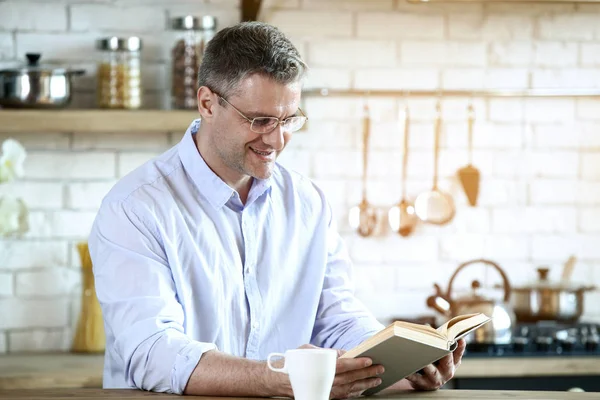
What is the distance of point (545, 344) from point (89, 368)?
5.23ft

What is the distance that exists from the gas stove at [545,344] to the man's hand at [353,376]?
1.64 metres

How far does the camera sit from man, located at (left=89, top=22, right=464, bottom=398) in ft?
7.04

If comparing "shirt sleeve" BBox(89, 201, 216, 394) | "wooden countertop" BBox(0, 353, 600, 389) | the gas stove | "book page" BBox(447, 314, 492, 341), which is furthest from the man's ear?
the gas stove

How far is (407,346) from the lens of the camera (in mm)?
1885

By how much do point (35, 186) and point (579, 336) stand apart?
208 cm

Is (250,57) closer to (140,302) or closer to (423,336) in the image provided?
(140,302)

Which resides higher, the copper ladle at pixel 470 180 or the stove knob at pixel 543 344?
the copper ladle at pixel 470 180

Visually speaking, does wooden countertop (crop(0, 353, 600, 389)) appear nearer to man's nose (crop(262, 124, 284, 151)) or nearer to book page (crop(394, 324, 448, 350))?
man's nose (crop(262, 124, 284, 151))

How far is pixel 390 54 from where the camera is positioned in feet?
13.2

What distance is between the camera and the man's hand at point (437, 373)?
2.16 meters

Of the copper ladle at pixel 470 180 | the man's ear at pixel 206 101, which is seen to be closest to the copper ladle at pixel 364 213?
the copper ladle at pixel 470 180

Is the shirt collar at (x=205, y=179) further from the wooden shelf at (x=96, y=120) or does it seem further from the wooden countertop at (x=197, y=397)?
the wooden shelf at (x=96, y=120)

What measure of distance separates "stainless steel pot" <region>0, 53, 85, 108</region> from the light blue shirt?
1.20 m

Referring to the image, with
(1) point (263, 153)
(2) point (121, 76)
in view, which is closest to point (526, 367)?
(1) point (263, 153)
